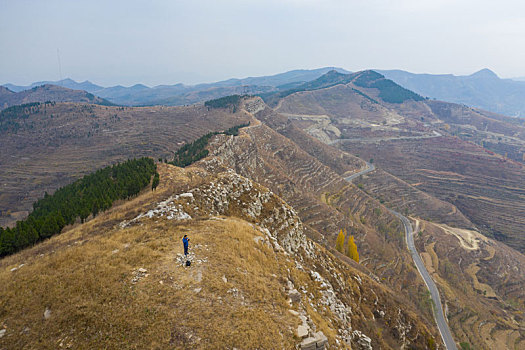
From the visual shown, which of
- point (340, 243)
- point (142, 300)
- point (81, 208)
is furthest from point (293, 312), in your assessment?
point (340, 243)

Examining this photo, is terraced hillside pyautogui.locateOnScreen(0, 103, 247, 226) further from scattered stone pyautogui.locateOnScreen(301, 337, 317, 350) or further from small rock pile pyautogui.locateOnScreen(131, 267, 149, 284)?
scattered stone pyautogui.locateOnScreen(301, 337, 317, 350)

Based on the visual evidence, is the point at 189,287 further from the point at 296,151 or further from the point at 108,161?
the point at 108,161

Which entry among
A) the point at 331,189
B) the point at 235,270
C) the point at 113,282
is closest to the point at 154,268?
the point at 113,282

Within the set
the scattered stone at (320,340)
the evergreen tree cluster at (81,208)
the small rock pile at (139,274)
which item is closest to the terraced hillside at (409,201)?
the evergreen tree cluster at (81,208)

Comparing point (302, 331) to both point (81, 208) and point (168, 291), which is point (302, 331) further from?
point (81, 208)

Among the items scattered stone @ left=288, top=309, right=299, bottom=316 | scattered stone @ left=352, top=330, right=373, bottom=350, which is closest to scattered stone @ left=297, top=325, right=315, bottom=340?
scattered stone @ left=288, top=309, right=299, bottom=316

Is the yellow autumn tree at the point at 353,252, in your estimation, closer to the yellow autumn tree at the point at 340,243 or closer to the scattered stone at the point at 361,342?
the yellow autumn tree at the point at 340,243
